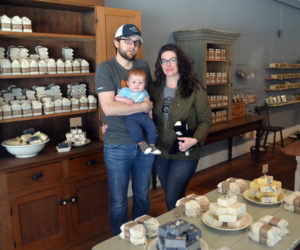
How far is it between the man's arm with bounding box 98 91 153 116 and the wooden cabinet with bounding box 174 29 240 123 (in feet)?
7.30

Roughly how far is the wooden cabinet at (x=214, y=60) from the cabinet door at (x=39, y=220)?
257cm

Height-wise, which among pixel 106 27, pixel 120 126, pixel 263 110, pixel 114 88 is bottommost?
Answer: pixel 263 110

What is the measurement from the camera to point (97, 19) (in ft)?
9.02

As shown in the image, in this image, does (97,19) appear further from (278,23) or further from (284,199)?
(278,23)

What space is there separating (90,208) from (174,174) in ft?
3.11

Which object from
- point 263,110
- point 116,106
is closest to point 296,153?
point 116,106

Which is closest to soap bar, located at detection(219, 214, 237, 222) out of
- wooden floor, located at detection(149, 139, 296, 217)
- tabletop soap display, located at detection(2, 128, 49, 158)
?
tabletop soap display, located at detection(2, 128, 49, 158)

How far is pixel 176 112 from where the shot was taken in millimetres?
2355

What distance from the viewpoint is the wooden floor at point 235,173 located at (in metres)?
4.02

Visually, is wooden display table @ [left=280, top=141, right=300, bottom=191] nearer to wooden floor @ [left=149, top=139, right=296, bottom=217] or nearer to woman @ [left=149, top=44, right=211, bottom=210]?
wooden floor @ [left=149, top=139, right=296, bottom=217]

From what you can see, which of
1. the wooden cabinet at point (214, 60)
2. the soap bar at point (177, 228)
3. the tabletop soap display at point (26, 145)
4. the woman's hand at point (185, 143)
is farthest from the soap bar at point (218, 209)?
the wooden cabinet at point (214, 60)

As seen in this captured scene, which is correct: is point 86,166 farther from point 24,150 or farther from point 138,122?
point 138,122

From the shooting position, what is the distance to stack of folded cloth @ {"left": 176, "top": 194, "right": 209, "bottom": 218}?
5.90 ft

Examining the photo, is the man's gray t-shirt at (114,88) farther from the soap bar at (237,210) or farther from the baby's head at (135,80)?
the soap bar at (237,210)
